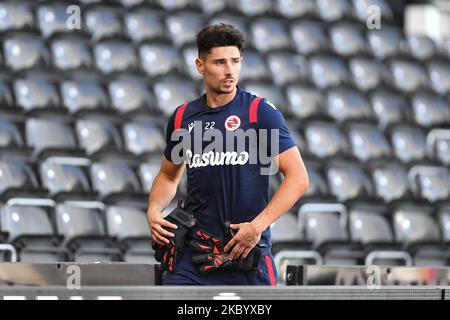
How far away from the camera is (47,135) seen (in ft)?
27.5

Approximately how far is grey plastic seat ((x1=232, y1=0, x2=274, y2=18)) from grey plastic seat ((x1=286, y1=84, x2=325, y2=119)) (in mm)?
1505

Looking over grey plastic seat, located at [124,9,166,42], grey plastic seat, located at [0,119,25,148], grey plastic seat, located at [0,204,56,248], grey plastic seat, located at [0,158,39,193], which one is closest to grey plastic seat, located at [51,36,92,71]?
grey plastic seat, located at [124,9,166,42]

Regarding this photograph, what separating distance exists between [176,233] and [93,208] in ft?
11.6

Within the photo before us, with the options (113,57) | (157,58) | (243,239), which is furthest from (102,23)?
(243,239)

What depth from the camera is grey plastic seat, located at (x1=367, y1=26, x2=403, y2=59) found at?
1143 cm

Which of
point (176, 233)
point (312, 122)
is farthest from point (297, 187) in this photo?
point (312, 122)

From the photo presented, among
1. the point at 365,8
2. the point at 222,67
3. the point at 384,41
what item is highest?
the point at 365,8

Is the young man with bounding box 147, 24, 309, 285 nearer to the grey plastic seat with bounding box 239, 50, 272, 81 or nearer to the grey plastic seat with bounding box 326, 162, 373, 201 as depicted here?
the grey plastic seat with bounding box 326, 162, 373, 201

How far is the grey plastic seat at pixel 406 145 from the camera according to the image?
32.7 ft

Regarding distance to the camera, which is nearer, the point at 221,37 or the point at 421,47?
the point at 221,37

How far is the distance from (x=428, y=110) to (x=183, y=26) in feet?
8.67

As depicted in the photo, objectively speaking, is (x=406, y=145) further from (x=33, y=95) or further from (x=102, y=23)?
(x=33, y=95)

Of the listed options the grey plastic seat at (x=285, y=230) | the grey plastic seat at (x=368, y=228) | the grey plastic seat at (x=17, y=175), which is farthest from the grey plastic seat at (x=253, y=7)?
the grey plastic seat at (x=17, y=175)
